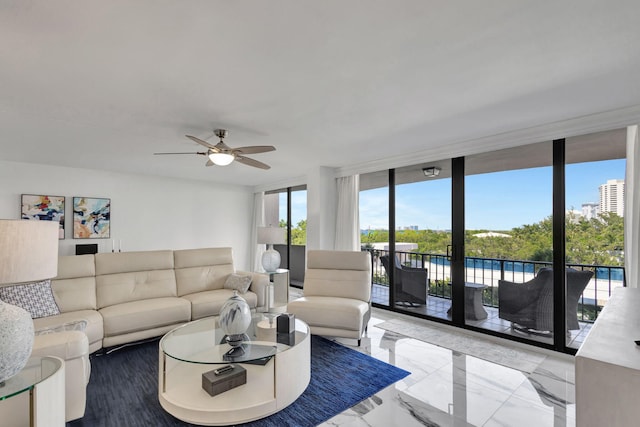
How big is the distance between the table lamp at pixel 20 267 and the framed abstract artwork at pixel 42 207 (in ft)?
14.2

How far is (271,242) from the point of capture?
16.5 ft

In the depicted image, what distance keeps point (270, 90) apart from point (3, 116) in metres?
2.67

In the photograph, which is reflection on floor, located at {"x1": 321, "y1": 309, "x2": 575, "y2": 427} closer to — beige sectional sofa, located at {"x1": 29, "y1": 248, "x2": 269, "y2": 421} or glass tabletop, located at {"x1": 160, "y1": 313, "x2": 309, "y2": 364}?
glass tabletop, located at {"x1": 160, "y1": 313, "x2": 309, "y2": 364}

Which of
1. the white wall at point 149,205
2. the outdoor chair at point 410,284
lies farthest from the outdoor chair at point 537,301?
the white wall at point 149,205

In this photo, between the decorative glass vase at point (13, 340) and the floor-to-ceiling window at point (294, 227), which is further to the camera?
the floor-to-ceiling window at point (294, 227)

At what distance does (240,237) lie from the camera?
24.3ft

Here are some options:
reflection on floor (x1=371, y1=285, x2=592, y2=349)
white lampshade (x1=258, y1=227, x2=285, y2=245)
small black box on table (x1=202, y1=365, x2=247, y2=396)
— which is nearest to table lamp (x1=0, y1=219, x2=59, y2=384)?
small black box on table (x1=202, y1=365, x2=247, y2=396)

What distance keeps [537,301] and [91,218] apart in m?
6.72

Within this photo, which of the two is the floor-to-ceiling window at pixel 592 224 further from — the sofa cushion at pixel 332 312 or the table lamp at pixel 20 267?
the table lamp at pixel 20 267

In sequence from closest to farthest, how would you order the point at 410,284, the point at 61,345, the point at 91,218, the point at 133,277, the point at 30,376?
the point at 30,376
the point at 61,345
the point at 133,277
the point at 410,284
the point at 91,218

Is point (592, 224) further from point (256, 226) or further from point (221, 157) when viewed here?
point (256, 226)

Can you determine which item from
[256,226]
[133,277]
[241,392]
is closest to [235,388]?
[241,392]

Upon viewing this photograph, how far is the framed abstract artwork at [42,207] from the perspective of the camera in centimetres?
488

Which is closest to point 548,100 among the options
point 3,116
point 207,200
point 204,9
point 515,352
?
point 515,352
